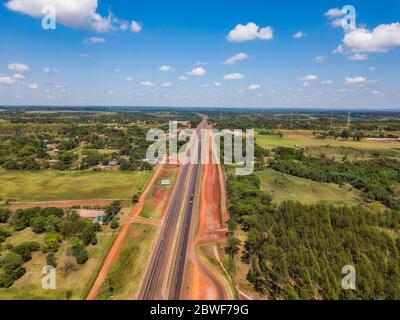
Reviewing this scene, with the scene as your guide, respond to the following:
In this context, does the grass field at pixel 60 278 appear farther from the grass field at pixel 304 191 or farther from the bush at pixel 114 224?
the grass field at pixel 304 191

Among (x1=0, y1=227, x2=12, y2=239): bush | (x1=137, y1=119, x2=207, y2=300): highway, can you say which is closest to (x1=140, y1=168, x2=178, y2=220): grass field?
(x1=137, y1=119, x2=207, y2=300): highway

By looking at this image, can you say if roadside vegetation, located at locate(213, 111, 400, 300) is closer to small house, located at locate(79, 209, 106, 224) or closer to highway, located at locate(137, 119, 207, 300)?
highway, located at locate(137, 119, 207, 300)

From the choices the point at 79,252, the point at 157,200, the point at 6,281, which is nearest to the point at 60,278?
the point at 79,252

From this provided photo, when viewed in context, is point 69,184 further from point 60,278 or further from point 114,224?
point 60,278

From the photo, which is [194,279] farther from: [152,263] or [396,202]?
[396,202]

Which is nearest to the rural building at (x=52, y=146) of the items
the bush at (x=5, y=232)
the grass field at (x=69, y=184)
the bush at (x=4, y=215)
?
the grass field at (x=69, y=184)
